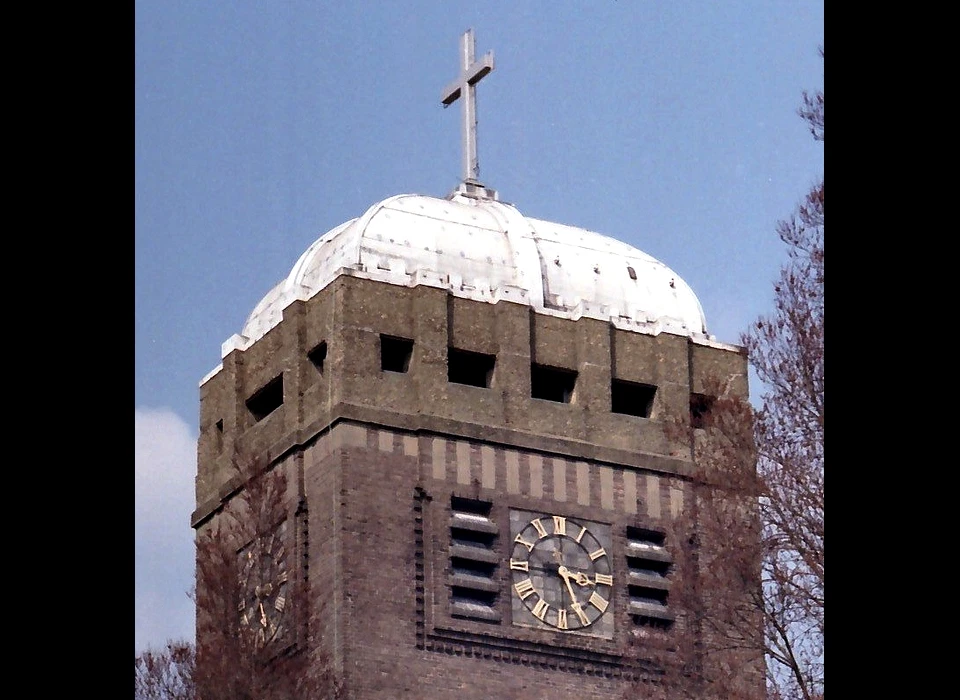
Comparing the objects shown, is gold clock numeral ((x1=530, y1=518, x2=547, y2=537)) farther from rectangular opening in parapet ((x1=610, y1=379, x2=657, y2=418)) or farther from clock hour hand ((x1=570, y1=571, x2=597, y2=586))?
rectangular opening in parapet ((x1=610, y1=379, x2=657, y2=418))

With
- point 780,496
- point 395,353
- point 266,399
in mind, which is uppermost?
point 395,353

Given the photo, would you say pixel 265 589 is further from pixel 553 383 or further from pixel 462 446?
pixel 553 383

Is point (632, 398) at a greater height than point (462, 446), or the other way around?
point (632, 398)

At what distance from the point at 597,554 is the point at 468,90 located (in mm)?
10391

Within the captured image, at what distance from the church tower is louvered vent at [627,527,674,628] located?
0.14 feet

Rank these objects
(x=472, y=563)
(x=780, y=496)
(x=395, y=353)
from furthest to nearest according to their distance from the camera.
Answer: (x=395, y=353), (x=472, y=563), (x=780, y=496)

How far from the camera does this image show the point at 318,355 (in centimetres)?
4975

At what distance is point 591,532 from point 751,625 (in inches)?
998

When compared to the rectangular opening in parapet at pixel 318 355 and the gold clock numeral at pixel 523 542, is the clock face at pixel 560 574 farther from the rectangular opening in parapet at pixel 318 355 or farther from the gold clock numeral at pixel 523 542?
the rectangular opening in parapet at pixel 318 355

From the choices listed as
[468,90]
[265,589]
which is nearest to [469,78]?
[468,90]

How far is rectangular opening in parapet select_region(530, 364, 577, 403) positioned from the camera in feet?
168
